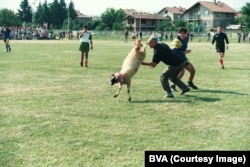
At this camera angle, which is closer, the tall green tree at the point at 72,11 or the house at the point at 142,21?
the tall green tree at the point at 72,11

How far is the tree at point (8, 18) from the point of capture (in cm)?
10844

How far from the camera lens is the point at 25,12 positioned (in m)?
123

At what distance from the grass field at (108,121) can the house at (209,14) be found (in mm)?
109034

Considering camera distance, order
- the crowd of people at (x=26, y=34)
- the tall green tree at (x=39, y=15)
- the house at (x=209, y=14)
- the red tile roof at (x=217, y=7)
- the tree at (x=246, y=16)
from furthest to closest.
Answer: the house at (x=209, y=14) → the red tile roof at (x=217, y=7) → the tall green tree at (x=39, y=15) → the tree at (x=246, y=16) → the crowd of people at (x=26, y=34)

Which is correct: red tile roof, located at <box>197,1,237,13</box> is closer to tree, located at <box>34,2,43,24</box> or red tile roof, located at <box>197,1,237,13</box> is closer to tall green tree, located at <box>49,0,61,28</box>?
tall green tree, located at <box>49,0,61,28</box>

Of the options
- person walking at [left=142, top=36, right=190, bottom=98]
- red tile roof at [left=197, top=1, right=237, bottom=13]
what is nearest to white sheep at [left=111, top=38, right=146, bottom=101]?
person walking at [left=142, top=36, right=190, bottom=98]

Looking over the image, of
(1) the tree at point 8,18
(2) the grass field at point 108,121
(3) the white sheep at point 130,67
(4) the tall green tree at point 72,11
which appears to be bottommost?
(2) the grass field at point 108,121

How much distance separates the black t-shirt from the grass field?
3.38 feet

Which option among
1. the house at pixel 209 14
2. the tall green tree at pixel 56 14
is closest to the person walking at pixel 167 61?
the tall green tree at pixel 56 14

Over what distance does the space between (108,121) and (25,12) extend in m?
120

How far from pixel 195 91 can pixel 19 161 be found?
308 inches

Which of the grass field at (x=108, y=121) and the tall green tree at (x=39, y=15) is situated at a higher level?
the tall green tree at (x=39, y=15)

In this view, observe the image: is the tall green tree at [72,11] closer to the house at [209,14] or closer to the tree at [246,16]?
the house at [209,14]

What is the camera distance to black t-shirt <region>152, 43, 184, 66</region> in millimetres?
11125
